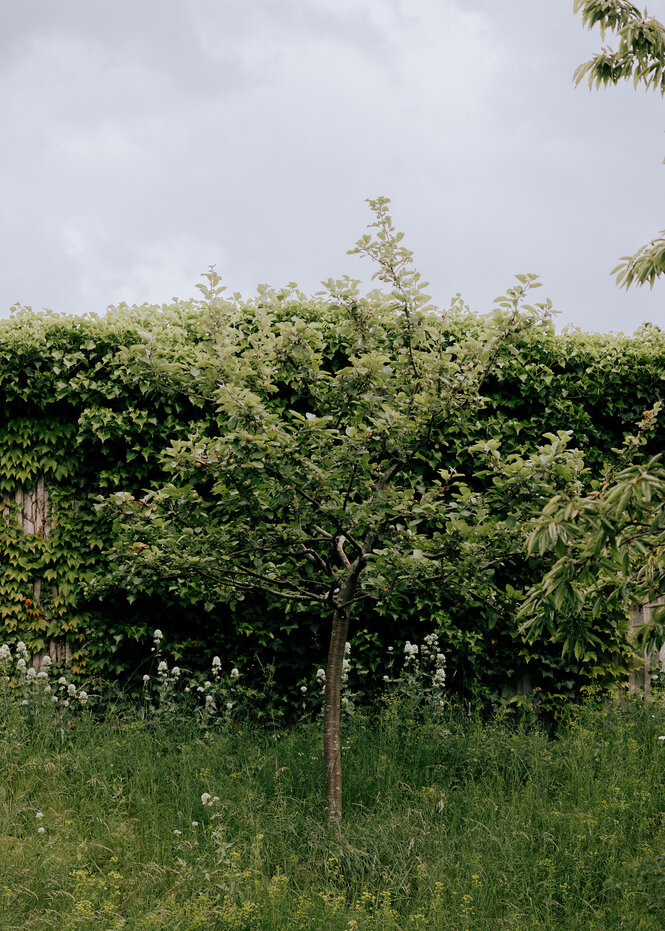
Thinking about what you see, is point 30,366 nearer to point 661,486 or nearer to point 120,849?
point 120,849

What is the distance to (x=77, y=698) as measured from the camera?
19.9 feet

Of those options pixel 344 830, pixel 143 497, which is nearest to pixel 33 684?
pixel 143 497

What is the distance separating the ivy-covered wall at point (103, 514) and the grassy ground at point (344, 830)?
0.61m

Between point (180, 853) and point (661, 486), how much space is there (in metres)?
3.21

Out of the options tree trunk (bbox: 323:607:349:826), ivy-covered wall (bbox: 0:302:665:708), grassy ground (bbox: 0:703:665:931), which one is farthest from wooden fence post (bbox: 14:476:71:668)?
tree trunk (bbox: 323:607:349:826)

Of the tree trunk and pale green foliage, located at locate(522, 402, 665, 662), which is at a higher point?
pale green foliage, located at locate(522, 402, 665, 662)

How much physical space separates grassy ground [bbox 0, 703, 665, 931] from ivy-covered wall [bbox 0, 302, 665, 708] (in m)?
0.61

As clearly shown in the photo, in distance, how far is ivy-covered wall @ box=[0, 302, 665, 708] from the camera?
6.13 m

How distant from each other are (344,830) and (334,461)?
6.69 ft

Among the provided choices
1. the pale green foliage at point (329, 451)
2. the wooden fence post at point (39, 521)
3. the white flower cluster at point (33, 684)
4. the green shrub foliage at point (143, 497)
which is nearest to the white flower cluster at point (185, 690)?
the green shrub foliage at point (143, 497)

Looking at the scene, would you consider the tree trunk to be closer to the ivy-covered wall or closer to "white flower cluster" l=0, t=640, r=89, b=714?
the ivy-covered wall

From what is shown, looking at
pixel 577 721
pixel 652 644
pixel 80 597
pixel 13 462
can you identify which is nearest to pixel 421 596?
pixel 577 721

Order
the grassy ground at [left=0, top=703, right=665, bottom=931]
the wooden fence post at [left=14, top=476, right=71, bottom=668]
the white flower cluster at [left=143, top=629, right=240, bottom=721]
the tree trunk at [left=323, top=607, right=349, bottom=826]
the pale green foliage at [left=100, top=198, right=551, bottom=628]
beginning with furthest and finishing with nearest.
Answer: the wooden fence post at [left=14, top=476, right=71, bottom=668], the white flower cluster at [left=143, top=629, right=240, bottom=721], the tree trunk at [left=323, top=607, right=349, bottom=826], the pale green foliage at [left=100, top=198, right=551, bottom=628], the grassy ground at [left=0, top=703, right=665, bottom=931]

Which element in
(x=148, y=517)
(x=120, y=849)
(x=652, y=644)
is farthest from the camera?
(x=148, y=517)
